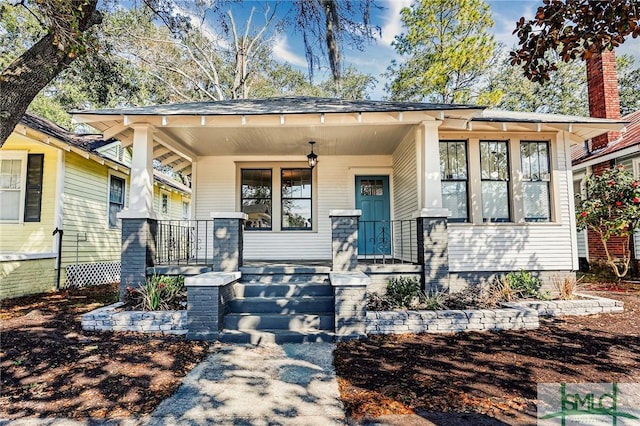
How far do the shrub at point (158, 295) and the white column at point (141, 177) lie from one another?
111 centimetres

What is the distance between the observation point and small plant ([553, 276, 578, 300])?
5.99m

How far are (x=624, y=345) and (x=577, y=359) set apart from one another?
0.97 meters

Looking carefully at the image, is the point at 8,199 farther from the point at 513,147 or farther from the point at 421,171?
the point at 513,147

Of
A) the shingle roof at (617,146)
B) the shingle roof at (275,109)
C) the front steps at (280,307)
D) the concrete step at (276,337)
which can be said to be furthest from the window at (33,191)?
the shingle roof at (617,146)

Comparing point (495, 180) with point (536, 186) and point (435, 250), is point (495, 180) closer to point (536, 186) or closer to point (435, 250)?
point (536, 186)

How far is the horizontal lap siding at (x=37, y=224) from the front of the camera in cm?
817

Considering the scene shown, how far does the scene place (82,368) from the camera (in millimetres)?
3574

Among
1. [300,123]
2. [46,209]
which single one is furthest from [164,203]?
[300,123]

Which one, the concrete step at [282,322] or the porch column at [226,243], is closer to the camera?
the concrete step at [282,322]

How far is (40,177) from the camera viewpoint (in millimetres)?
8367

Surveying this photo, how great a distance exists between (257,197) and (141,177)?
10.4 feet

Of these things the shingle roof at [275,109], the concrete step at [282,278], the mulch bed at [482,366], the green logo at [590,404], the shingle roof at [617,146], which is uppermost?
the shingle roof at [617,146]

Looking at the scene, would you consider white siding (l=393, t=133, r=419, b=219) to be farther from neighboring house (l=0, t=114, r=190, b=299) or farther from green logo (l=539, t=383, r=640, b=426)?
neighboring house (l=0, t=114, r=190, b=299)

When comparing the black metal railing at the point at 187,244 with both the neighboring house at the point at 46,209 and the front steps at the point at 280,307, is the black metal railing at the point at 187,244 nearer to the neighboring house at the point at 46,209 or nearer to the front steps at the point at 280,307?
the front steps at the point at 280,307
